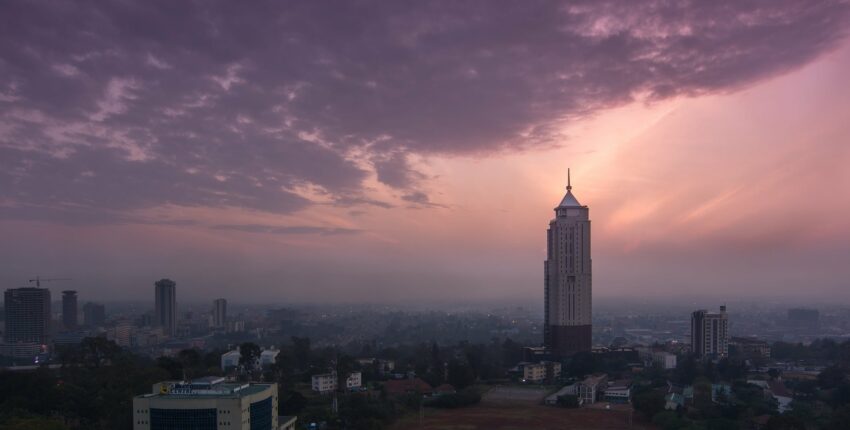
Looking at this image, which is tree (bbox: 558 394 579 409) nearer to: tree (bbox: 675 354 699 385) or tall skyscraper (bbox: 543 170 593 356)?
tree (bbox: 675 354 699 385)

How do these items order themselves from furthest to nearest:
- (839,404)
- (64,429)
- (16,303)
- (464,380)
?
1. (16,303)
2. (464,380)
3. (839,404)
4. (64,429)

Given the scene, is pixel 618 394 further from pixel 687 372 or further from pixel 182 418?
pixel 182 418

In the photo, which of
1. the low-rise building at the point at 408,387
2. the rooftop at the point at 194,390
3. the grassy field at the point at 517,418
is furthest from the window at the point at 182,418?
the low-rise building at the point at 408,387

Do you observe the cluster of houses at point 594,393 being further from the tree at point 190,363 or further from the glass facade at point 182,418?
the glass facade at point 182,418

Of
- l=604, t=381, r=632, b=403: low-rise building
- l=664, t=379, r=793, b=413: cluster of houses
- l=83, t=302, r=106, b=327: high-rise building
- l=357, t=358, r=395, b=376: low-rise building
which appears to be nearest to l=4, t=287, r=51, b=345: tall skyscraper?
l=83, t=302, r=106, b=327: high-rise building

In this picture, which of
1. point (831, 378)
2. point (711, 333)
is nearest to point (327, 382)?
point (831, 378)

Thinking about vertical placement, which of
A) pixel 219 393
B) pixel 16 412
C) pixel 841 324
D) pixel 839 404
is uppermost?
pixel 219 393

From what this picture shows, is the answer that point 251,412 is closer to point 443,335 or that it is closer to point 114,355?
point 114,355

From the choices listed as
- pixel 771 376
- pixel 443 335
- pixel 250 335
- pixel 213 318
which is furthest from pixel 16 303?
pixel 771 376
